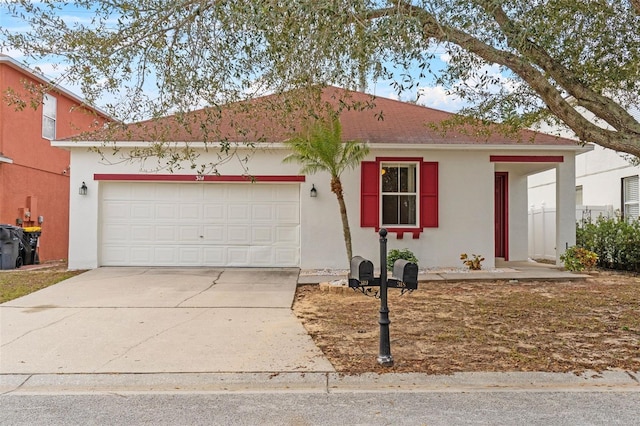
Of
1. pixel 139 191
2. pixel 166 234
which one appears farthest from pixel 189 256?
pixel 139 191

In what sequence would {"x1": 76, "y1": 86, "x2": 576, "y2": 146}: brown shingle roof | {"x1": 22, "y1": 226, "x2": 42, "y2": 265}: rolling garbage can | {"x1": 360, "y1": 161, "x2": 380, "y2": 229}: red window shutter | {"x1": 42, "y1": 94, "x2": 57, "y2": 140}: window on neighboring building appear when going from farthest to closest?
{"x1": 42, "y1": 94, "x2": 57, "y2": 140}: window on neighboring building
{"x1": 22, "y1": 226, "x2": 42, "y2": 265}: rolling garbage can
{"x1": 360, "y1": 161, "x2": 380, "y2": 229}: red window shutter
{"x1": 76, "y1": 86, "x2": 576, "y2": 146}: brown shingle roof

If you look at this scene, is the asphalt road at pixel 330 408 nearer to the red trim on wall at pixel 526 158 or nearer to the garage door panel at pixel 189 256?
the garage door panel at pixel 189 256

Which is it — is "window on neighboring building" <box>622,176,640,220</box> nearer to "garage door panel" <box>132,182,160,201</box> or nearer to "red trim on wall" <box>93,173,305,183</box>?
"red trim on wall" <box>93,173,305,183</box>

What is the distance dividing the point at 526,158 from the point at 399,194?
11.0 ft

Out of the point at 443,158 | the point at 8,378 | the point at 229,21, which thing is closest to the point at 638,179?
the point at 443,158

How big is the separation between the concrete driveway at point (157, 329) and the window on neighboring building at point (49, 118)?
815 cm

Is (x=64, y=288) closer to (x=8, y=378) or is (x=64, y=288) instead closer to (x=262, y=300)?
(x=262, y=300)

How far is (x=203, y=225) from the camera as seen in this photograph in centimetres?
1259

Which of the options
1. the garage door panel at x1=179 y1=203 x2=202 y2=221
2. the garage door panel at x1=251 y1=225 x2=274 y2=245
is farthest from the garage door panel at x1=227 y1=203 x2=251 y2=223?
the garage door panel at x1=179 y1=203 x2=202 y2=221

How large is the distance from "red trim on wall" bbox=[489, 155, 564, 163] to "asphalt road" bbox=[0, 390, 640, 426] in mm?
A: 8609

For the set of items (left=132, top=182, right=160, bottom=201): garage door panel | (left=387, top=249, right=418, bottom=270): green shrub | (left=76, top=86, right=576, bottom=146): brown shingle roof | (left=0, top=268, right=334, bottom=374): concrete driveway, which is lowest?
(left=0, top=268, right=334, bottom=374): concrete driveway

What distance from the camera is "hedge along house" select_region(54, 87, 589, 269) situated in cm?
1229

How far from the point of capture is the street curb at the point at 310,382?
4.60m

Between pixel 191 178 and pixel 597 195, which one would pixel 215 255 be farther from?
pixel 597 195
